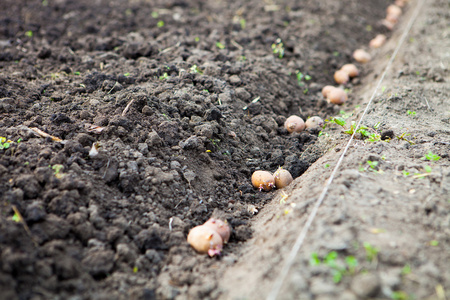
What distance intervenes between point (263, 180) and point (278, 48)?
2925 mm

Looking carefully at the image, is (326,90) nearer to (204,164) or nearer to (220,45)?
(220,45)

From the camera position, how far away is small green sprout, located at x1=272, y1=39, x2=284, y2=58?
18.2ft

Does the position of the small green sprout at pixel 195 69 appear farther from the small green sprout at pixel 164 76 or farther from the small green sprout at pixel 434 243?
the small green sprout at pixel 434 243

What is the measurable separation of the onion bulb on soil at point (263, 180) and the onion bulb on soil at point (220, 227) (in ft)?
2.41

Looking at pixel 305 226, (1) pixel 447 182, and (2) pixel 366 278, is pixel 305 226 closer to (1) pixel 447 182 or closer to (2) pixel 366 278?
(2) pixel 366 278

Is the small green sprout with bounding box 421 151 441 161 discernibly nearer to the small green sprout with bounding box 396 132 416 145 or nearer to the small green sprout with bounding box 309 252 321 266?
the small green sprout with bounding box 396 132 416 145

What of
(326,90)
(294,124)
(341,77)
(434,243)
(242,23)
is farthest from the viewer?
(242,23)

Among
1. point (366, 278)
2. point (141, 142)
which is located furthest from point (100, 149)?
point (366, 278)

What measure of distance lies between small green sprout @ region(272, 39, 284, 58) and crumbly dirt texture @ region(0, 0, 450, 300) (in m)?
0.05

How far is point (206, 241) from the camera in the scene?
2721 mm

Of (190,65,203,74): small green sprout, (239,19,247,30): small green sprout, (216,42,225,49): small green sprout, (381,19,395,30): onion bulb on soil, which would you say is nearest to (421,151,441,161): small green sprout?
(190,65,203,74): small green sprout

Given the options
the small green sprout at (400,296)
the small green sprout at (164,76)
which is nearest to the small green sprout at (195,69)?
the small green sprout at (164,76)

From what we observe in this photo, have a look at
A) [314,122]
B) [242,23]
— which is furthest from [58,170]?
[242,23]

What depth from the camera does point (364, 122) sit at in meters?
4.00
